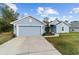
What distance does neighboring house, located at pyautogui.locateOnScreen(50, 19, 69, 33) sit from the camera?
18.8 feet

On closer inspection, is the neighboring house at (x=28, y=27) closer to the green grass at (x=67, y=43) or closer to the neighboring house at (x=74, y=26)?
the green grass at (x=67, y=43)

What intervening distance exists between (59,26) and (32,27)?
69 centimetres

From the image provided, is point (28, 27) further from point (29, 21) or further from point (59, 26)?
point (59, 26)

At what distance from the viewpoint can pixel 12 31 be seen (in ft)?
18.8

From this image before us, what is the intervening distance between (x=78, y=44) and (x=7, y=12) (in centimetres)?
190

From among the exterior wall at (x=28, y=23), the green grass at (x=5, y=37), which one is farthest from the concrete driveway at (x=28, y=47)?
the exterior wall at (x=28, y=23)

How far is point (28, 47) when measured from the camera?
18.6 ft

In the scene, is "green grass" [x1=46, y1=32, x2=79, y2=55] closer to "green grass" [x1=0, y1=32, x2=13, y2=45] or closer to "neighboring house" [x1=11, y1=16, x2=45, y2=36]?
"neighboring house" [x1=11, y1=16, x2=45, y2=36]

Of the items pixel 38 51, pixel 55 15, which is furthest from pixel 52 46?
pixel 55 15

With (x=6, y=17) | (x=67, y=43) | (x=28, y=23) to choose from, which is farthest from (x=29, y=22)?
(x=67, y=43)

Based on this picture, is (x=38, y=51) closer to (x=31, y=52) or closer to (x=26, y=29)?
(x=31, y=52)

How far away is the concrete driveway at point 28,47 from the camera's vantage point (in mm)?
5570

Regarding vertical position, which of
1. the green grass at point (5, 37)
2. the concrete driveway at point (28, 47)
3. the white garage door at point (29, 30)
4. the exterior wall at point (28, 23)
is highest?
the exterior wall at point (28, 23)

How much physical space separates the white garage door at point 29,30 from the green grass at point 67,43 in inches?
13.8
